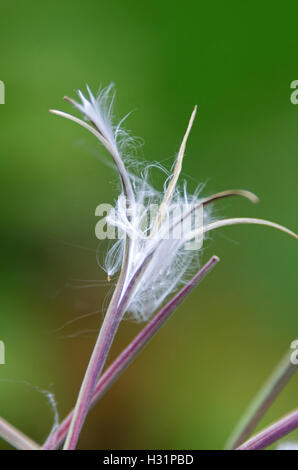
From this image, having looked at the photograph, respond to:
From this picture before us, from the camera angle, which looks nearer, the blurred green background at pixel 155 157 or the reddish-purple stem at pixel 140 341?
the reddish-purple stem at pixel 140 341

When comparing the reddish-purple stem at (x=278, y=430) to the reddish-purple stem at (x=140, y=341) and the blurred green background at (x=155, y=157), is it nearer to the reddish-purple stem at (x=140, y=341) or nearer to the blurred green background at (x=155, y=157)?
the reddish-purple stem at (x=140, y=341)

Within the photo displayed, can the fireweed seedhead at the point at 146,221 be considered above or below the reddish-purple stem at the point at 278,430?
above

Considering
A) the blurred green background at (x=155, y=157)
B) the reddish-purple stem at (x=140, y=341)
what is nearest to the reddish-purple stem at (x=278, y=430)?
the reddish-purple stem at (x=140, y=341)

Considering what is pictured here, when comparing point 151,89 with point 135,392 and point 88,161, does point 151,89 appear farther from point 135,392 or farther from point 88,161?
point 135,392

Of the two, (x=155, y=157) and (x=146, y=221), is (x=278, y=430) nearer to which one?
(x=146, y=221)

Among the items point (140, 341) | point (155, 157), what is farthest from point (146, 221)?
point (155, 157)

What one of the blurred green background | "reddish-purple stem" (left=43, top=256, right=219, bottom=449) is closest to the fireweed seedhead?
"reddish-purple stem" (left=43, top=256, right=219, bottom=449)

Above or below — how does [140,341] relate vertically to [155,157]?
below
